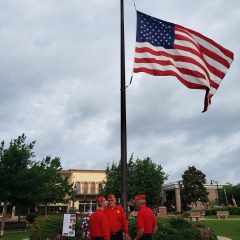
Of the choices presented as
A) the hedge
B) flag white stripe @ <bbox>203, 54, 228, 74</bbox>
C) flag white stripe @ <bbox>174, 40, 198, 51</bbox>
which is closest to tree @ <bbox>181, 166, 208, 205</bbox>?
the hedge

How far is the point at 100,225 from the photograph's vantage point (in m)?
7.52

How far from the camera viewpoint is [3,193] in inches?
996

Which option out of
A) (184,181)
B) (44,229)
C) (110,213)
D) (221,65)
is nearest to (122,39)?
(221,65)

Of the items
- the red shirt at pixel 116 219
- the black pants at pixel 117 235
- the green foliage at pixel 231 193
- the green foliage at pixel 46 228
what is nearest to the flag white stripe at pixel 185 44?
Answer: the red shirt at pixel 116 219

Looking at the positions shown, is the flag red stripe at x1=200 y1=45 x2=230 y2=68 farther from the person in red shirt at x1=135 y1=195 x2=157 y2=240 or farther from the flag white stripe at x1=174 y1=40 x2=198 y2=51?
the person in red shirt at x1=135 y1=195 x2=157 y2=240

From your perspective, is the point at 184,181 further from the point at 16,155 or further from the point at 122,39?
the point at 122,39

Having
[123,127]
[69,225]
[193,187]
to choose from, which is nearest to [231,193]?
[193,187]

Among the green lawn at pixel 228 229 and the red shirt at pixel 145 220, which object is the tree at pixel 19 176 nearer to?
the green lawn at pixel 228 229

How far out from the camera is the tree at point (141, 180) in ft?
149

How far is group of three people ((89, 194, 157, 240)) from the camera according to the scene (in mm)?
7535

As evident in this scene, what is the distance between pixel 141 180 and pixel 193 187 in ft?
85.7

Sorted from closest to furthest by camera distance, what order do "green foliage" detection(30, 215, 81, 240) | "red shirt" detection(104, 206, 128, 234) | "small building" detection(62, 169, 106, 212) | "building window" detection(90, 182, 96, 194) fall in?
1. "red shirt" detection(104, 206, 128, 234)
2. "green foliage" detection(30, 215, 81, 240)
3. "small building" detection(62, 169, 106, 212)
4. "building window" detection(90, 182, 96, 194)

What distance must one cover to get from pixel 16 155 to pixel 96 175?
5481 centimetres

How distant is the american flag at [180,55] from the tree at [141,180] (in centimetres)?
3592
